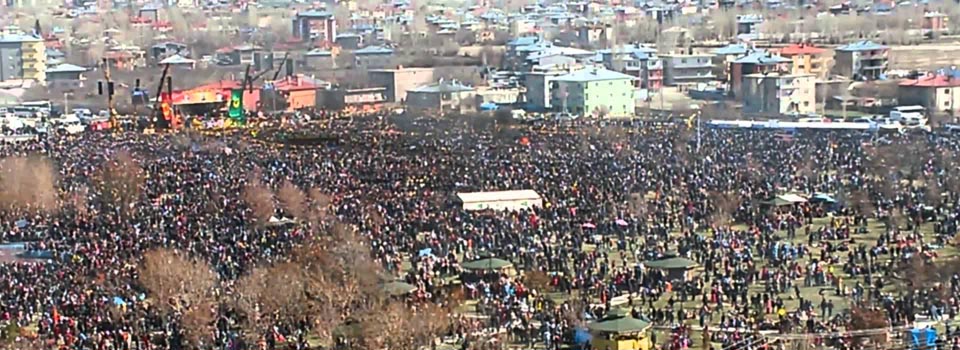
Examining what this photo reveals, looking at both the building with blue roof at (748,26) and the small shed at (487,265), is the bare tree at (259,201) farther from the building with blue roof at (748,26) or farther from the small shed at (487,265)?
the building with blue roof at (748,26)

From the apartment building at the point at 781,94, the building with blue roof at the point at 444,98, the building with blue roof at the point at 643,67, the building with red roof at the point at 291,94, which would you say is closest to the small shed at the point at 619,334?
the apartment building at the point at 781,94

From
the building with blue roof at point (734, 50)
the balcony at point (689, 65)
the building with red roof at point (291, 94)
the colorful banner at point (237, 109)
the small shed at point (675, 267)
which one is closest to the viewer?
the small shed at point (675, 267)

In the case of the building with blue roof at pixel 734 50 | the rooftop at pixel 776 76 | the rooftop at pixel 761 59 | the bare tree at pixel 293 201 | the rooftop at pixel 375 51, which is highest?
the rooftop at pixel 761 59

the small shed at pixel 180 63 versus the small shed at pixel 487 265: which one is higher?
the small shed at pixel 487 265

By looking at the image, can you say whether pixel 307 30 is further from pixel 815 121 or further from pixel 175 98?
pixel 815 121

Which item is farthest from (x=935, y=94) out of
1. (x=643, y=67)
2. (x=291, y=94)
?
(x=291, y=94)

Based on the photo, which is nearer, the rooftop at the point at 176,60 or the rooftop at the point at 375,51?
the rooftop at the point at 176,60

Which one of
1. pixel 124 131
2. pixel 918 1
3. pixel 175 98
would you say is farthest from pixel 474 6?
pixel 124 131
